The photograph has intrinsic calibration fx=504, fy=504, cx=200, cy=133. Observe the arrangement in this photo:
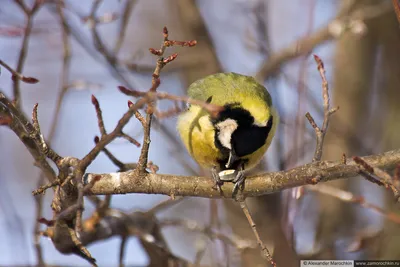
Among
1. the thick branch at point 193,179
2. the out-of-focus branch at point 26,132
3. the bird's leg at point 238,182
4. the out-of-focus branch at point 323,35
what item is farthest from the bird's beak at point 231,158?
the out-of-focus branch at point 323,35

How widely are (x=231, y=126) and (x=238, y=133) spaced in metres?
0.05

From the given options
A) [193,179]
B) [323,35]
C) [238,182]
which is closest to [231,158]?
[238,182]

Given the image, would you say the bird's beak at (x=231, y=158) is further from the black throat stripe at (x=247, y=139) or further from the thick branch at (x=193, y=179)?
the thick branch at (x=193, y=179)

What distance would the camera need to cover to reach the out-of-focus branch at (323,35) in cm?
350

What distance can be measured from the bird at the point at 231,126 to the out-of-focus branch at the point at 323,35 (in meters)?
0.80

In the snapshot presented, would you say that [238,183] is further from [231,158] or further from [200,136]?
[200,136]

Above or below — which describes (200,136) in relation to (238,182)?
above

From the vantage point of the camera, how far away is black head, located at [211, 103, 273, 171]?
2.62 metres

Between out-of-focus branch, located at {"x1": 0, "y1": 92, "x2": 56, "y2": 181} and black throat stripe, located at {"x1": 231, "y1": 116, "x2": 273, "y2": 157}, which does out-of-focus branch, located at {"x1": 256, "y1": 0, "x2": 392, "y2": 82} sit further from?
out-of-focus branch, located at {"x1": 0, "y1": 92, "x2": 56, "y2": 181}

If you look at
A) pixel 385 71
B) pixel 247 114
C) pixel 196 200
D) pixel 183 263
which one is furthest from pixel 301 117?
pixel 196 200

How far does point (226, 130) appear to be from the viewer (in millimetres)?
2635

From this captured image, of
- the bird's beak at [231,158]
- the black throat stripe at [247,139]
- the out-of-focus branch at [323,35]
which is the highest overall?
the out-of-focus branch at [323,35]

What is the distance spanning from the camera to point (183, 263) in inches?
107

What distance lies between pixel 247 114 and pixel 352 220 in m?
1.76
